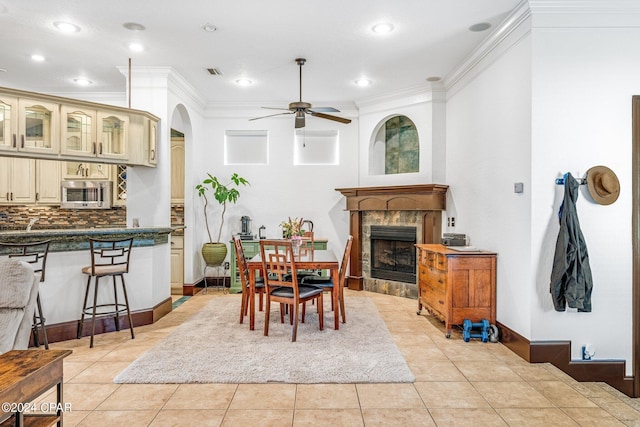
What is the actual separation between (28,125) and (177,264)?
2907mm

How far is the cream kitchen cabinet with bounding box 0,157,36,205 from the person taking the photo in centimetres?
594

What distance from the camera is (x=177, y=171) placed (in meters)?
6.41

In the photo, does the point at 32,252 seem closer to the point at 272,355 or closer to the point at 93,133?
the point at 93,133

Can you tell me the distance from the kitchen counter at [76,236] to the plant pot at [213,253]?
4.94ft

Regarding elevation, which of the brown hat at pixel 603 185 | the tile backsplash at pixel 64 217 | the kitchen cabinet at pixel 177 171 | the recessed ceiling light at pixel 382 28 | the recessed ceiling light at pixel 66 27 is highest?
the recessed ceiling light at pixel 382 28

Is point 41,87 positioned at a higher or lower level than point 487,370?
higher

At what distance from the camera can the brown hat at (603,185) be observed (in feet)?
10.9

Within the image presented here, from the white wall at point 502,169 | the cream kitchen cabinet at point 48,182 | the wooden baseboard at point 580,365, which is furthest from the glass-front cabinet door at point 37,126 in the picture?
the wooden baseboard at point 580,365

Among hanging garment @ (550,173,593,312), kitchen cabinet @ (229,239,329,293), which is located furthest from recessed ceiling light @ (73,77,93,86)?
hanging garment @ (550,173,593,312)

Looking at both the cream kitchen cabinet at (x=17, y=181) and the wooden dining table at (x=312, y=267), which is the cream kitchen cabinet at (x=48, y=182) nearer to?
the cream kitchen cabinet at (x=17, y=181)

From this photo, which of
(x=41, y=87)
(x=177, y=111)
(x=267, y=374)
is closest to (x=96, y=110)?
(x=177, y=111)

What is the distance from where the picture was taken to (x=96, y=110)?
4387 millimetres

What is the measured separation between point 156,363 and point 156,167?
2524 mm

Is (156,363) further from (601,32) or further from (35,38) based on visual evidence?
(601,32)
